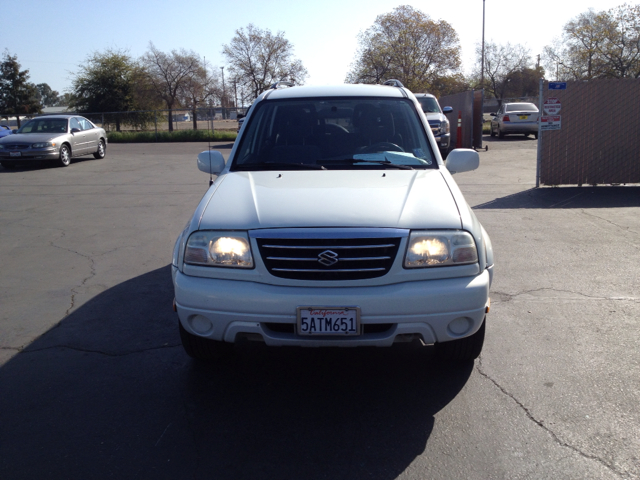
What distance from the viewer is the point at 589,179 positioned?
1139cm

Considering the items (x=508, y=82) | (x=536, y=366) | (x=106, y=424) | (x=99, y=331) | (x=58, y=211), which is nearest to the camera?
(x=106, y=424)

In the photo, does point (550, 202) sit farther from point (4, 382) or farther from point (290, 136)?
point (4, 382)

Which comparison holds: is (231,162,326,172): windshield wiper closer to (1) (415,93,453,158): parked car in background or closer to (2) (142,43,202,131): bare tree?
(1) (415,93,453,158): parked car in background

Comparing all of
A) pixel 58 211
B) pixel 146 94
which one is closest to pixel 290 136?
pixel 58 211

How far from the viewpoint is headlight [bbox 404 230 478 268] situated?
3.14 m

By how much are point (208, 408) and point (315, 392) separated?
64cm

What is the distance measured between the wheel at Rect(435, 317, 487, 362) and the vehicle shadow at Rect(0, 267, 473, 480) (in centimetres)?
13

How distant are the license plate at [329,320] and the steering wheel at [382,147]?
1795mm

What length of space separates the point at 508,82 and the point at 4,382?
65497 mm

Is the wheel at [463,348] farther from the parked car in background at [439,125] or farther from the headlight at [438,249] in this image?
the parked car in background at [439,125]

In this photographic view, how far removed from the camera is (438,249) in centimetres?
316

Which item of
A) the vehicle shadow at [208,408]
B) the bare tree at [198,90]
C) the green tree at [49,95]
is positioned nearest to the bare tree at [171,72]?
the bare tree at [198,90]

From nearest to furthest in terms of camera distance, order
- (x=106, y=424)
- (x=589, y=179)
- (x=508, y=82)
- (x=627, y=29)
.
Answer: (x=106, y=424) → (x=589, y=179) → (x=627, y=29) → (x=508, y=82)

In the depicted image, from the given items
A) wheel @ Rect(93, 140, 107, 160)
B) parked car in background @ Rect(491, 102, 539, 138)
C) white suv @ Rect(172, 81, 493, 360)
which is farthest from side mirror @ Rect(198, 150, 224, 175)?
parked car in background @ Rect(491, 102, 539, 138)
